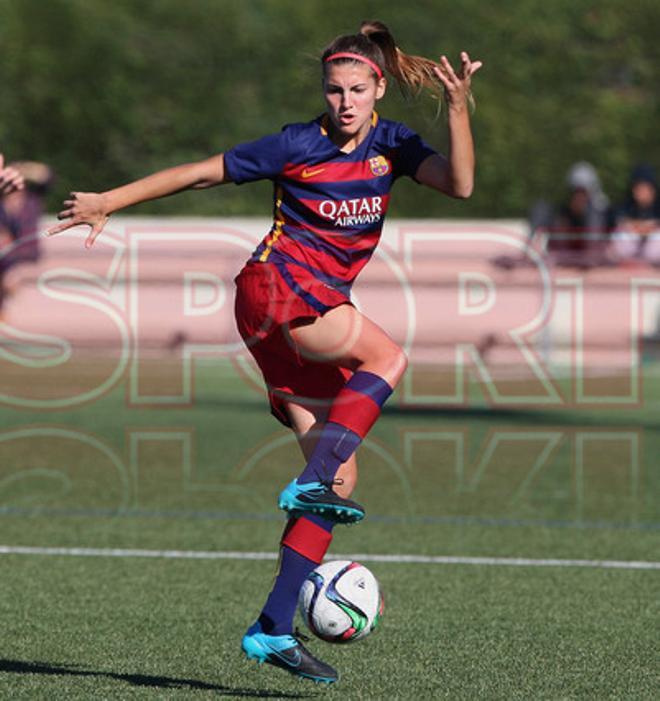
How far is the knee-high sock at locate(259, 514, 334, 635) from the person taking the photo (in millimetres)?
5422

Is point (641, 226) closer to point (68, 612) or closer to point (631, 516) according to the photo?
point (631, 516)

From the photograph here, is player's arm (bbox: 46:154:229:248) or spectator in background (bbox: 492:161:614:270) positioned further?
spectator in background (bbox: 492:161:614:270)

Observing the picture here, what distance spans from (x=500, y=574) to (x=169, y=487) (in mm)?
3395

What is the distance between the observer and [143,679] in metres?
5.38

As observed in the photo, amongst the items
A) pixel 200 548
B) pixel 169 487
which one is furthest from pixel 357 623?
pixel 169 487

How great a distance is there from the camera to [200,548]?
8.16m

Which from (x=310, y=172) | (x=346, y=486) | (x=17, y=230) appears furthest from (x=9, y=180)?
(x=17, y=230)

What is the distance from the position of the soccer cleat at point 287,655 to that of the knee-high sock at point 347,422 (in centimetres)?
52

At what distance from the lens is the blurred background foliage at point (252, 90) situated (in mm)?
27594

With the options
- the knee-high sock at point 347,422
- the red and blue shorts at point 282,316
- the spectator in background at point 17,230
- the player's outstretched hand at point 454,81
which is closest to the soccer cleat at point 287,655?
the knee-high sock at point 347,422

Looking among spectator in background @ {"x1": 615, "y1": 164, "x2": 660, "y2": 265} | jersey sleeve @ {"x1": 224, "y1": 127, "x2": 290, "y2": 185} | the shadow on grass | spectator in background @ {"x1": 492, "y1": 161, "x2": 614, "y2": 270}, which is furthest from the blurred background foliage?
the shadow on grass

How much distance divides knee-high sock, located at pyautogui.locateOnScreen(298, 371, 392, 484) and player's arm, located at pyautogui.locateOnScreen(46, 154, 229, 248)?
806mm

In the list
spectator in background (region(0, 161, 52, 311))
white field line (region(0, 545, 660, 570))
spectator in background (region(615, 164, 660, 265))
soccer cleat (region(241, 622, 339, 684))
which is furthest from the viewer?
spectator in background (region(0, 161, 52, 311))

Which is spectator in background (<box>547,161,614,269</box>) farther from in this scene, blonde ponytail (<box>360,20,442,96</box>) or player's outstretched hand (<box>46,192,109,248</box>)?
player's outstretched hand (<box>46,192,109,248</box>)
